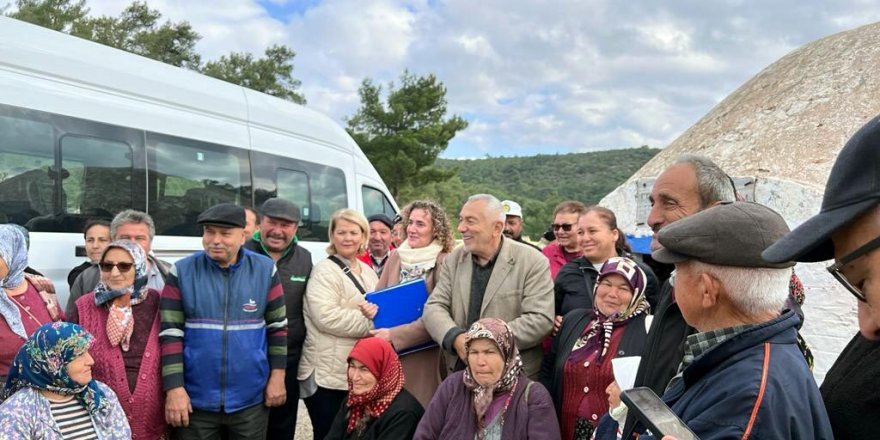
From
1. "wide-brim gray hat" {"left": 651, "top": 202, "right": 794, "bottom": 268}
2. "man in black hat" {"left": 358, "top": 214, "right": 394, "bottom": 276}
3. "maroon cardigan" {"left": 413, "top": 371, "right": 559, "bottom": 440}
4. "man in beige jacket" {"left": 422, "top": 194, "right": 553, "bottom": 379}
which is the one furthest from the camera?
"man in black hat" {"left": 358, "top": 214, "right": 394, "bottom": 276}

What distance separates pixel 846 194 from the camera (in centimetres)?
101

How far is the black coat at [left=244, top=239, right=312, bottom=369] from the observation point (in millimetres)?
3891

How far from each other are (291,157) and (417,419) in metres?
3.95

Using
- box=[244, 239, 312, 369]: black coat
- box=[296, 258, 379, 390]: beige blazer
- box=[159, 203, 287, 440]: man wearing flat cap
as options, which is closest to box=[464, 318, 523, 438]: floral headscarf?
box=[296, 258, 379, 390]: beige blazer

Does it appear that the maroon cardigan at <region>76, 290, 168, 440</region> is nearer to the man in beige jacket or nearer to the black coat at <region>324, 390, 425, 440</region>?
the black coat at <region>324, 390, 425, 440</region>

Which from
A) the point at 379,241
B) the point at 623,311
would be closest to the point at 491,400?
the point at 623,311

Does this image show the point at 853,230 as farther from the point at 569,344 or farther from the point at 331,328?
the point at 331,328

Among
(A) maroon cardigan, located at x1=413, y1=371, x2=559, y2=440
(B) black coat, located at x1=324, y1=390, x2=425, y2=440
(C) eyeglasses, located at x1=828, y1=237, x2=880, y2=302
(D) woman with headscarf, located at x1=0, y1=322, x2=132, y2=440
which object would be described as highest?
(C) eyeglasses, located at x1=828, y1=237, x2=880, y2=302

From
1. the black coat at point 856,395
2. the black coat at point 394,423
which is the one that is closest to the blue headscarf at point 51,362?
the black coat at point 394,423

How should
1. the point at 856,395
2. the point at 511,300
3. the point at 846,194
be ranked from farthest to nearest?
the point at 511,300
the point at 856,395
the point at 846,194

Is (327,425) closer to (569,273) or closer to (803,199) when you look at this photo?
(569,273)

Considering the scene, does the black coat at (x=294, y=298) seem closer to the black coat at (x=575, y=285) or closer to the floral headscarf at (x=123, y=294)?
the floral headscarf at (x=123, y=294)

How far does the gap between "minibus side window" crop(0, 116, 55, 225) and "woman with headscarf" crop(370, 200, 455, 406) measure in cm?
256

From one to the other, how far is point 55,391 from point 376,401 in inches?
58.9
